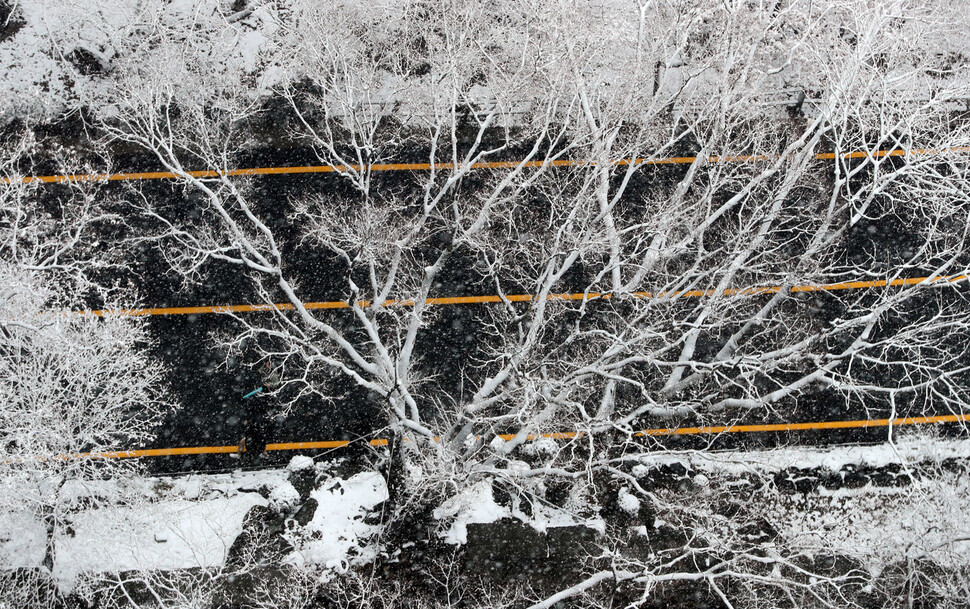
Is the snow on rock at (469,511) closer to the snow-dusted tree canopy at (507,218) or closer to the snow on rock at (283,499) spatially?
the snow-dusted tree canopy at (507,218)

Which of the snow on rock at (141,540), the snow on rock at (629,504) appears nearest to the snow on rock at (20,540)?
the snow on rock at (141,540)

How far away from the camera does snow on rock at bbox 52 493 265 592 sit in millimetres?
17422

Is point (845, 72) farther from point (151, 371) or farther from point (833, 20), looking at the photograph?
point (151, 371)

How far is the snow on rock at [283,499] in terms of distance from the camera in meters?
18.2

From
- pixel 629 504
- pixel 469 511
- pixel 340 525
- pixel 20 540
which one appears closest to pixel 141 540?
pixel 20 540

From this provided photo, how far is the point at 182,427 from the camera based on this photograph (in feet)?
63.2

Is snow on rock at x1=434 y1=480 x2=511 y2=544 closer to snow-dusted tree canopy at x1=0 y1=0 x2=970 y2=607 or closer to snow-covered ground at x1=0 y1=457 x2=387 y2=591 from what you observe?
snow-dusted tree canopy at x1=0 y1=0 x2=970 y2=607

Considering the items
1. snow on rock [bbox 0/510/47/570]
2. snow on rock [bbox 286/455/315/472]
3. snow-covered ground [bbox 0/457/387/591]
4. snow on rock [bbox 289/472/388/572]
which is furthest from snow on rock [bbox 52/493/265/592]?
snow on rock [bbox 289/472/388/572]

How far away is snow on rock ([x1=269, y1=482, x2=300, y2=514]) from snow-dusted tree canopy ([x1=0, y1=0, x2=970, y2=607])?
2.23m

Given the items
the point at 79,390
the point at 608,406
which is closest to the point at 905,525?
the point at 608,406

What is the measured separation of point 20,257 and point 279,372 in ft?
24.5

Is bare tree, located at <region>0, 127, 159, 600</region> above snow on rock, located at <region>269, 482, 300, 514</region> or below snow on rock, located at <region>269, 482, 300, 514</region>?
above

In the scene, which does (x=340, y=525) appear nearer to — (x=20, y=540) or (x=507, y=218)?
(x=20, y=540)

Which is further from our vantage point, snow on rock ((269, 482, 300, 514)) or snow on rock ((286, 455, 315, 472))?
snow on rock ((286, 455, 315, 472))
